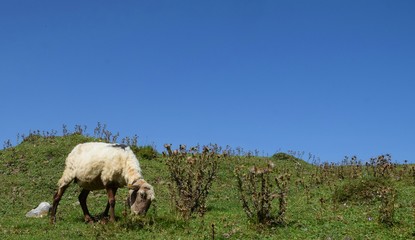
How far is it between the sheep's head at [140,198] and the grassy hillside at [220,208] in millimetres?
305

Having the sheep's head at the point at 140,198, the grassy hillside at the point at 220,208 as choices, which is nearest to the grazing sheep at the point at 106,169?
the sheep's head at the point at 140,198

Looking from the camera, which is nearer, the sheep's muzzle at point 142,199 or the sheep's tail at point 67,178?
the sheep's muzzle at point 142,199

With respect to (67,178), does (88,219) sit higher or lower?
lower

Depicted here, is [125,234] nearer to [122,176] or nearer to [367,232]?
[122,176]

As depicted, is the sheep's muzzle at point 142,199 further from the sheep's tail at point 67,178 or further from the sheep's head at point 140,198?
the sheep's tail at point 67,178

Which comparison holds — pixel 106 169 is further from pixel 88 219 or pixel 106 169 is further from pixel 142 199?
pixel 88 219

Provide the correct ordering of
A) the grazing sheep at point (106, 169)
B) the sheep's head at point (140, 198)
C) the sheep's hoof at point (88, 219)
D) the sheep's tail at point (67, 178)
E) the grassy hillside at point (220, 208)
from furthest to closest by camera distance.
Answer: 1. the sheep's tail at point (67, 178)
2. the sheep's hoof at point (88, 219)
3. the grazing sheep at point (106, 169)
4. the sheep's head at point (140, 198)
5. the grassy hillside at point (220, 208)

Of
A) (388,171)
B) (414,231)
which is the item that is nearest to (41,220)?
(414,231)

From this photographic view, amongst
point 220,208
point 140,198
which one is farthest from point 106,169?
point 220,208

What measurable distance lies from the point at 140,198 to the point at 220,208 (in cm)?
490

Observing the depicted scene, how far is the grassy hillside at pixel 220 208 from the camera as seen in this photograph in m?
12.0

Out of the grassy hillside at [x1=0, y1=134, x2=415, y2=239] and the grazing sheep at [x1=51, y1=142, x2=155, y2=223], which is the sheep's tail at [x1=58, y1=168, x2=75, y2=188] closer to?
the grazing sheep at [x1=51, y1=142, x2=155, y2=223]

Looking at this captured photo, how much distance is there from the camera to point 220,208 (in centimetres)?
1730

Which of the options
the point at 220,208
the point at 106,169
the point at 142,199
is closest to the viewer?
the point at 142,199
